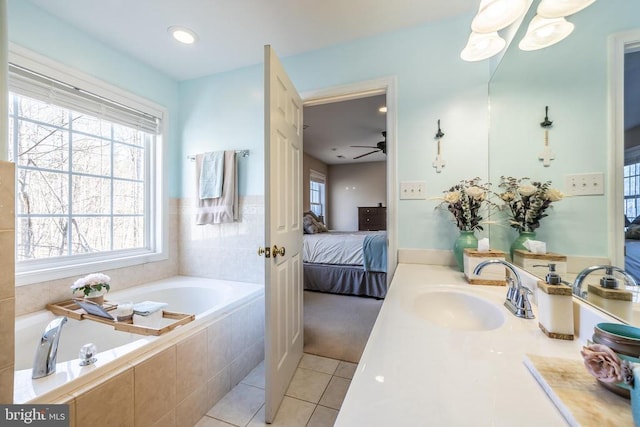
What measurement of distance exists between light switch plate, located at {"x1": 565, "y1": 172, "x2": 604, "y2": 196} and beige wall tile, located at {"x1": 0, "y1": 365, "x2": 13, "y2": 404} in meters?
1.88

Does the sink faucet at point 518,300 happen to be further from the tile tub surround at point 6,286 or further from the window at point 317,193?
the window at point 317,193

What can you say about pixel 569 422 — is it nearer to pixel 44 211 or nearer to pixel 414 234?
pixel 414 234

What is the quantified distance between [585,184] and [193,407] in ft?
6.72

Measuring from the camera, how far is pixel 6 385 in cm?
70

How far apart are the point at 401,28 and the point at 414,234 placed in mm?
1448

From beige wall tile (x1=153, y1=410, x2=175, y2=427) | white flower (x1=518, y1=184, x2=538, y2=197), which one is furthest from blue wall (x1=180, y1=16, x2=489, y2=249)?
beige wall tile (x1=153, y1=410, x2=175, y2=427)

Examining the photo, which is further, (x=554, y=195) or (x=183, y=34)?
(x=183, y=34)

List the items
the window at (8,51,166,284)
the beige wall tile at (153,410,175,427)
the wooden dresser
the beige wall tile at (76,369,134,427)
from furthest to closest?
1. the wooden dresser
2. the window at (8,51,166,284)
3. the beige wall tile at (153,410,175,427)
4. the beige wall tile at (76,369,134,427)

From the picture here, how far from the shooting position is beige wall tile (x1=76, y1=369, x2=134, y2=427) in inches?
36.2

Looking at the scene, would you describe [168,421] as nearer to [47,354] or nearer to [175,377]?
[175,377]

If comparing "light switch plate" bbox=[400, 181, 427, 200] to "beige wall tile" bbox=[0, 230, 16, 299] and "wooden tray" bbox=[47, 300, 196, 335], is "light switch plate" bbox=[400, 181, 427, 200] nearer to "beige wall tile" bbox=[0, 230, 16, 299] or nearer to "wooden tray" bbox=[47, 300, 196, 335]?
"wooden tray" bbox=[47, 300, 196, 335]

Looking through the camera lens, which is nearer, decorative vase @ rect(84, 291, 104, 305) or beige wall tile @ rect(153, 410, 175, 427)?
beige wall tile @ rect(153, 410, 175, 427)

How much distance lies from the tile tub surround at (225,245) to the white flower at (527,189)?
179cm

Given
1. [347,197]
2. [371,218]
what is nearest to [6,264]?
[371,218]
